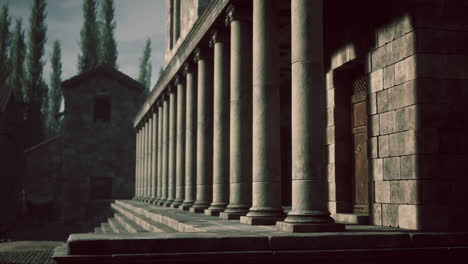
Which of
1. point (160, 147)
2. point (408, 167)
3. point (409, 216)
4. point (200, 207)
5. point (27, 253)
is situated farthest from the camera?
point (160, 147)

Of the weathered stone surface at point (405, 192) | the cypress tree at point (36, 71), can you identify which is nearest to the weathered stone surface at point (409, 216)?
the weathered stone surface at point (405, 192)

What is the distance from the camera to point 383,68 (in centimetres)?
1090

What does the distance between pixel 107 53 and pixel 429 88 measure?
2315 inches

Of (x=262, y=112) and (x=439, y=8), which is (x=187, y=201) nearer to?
(x=262, y=112)

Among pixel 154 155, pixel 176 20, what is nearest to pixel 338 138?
pixel 176 20

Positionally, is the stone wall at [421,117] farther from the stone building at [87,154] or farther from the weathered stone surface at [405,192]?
the stone building at [87,154]

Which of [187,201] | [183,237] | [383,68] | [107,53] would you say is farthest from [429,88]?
[107,53]

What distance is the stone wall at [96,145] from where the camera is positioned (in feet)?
145

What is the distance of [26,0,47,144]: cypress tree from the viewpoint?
186ft

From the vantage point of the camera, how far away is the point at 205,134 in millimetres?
17500

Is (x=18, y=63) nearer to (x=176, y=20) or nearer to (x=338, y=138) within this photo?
(x=176, y=20)

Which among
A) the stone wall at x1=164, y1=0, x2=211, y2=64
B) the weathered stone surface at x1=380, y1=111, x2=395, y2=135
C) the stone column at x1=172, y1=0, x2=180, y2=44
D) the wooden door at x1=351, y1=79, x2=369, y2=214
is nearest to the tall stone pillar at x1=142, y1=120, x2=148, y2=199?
the stone wall at x1=164, y1=0, x2=211, y2=64

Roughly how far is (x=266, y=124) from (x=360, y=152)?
8.75 ft

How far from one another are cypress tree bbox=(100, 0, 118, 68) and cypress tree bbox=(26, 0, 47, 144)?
6768 mm
